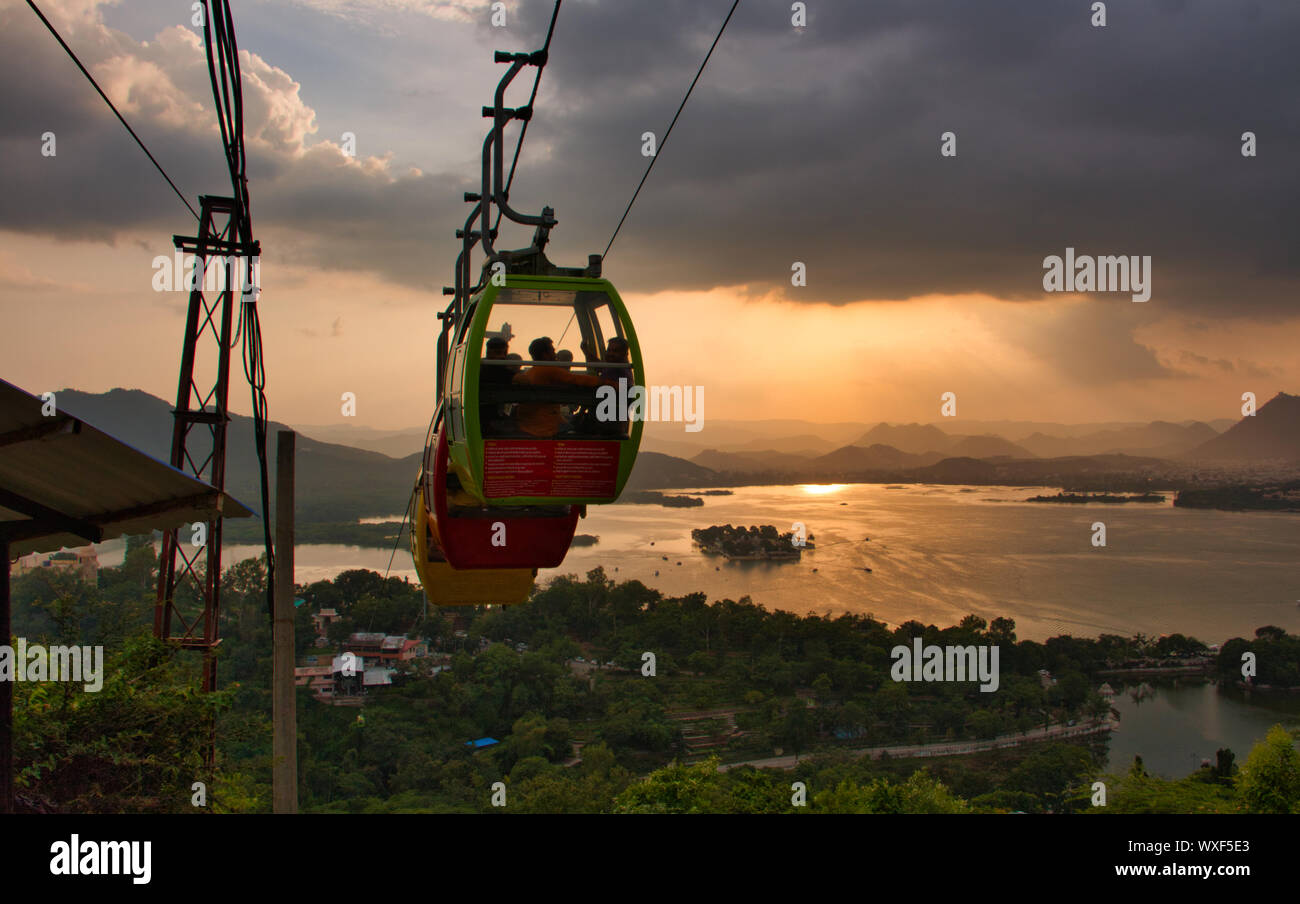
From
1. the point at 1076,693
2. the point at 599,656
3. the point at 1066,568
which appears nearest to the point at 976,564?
the point at 1066,568

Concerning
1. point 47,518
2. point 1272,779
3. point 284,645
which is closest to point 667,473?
point 1272,779

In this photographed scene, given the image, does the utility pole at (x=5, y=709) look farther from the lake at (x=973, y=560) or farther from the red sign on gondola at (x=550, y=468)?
the lake at (x=973, y=560)

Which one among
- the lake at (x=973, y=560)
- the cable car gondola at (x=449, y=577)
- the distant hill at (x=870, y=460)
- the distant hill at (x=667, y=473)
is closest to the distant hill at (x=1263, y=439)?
the lake at (x=973, y=560)

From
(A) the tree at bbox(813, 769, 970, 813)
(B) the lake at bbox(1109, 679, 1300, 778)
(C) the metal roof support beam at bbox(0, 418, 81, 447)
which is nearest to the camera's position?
(C) the metal roof support beam at bbox(0, 418, 81, 447)

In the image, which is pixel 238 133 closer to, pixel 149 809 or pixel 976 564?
pixel 149 809

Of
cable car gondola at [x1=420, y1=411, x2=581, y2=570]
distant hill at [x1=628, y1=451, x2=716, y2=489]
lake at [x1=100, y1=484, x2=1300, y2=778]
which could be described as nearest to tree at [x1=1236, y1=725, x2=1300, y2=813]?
cable car gondola at [x1=420, y1=411, x2=581, y2=570]

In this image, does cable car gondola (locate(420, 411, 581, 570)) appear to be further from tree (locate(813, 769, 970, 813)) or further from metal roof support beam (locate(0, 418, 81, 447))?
tree (locate(813, 769, 970, 813))
